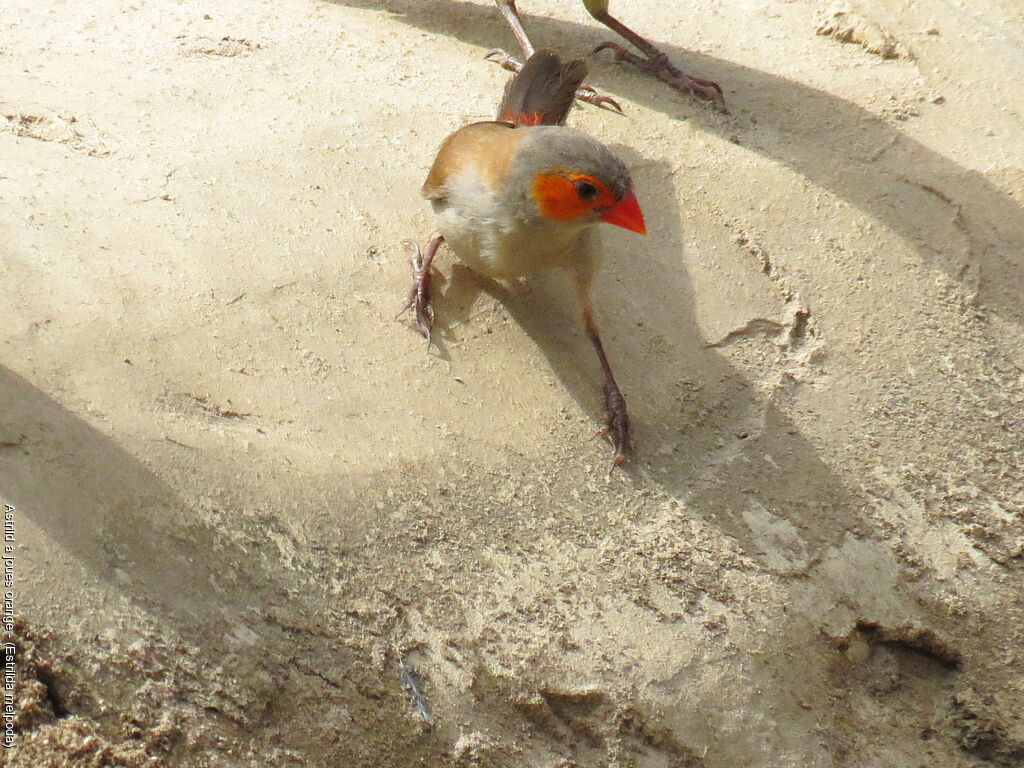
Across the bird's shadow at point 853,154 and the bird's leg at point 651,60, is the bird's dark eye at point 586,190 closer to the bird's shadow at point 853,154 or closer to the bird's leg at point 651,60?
the bird's shadow at point 853,154

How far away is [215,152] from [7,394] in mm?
1694

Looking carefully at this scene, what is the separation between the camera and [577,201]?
11.9 feet

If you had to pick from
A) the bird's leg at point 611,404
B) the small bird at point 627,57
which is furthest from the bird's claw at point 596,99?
the bird's leg at point 611,404

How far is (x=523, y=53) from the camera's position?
561 centimetres

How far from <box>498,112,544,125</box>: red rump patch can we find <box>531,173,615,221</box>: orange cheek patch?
2.73 feet

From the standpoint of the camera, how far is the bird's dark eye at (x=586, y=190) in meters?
3.59

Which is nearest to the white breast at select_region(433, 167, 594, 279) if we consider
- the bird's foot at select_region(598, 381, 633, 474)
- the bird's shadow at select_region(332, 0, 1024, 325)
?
the bird's foot at select_region(598, 381, 633, 474)

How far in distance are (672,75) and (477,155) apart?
2110 mm

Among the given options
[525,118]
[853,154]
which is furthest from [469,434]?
[853,154]

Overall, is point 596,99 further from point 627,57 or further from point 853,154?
point 853,154

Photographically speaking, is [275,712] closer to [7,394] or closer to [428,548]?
[428,548]

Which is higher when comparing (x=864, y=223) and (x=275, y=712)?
(x=864, y=223)

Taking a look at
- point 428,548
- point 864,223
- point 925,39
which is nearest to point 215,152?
point 428,548

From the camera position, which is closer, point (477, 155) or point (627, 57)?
point (477, 155)
